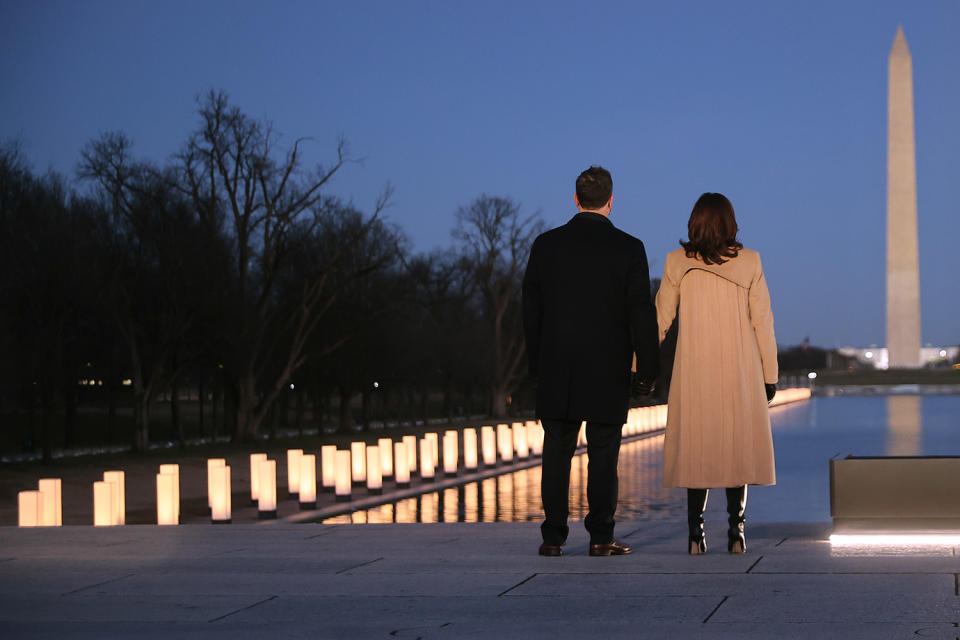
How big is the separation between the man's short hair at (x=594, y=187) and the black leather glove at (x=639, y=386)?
2.96ft

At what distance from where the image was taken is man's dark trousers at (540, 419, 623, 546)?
7137 mm

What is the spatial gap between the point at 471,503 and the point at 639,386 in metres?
11.8

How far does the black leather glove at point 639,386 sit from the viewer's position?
6.99 meters

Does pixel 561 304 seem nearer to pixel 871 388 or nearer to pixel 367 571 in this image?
pixel 367 571

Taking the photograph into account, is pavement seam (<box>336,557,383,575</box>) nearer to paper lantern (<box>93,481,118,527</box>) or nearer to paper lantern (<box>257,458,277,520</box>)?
paper lantern (<box>93,481,118,527</box>)

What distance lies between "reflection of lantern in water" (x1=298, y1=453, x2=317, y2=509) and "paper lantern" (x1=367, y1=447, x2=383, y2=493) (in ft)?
7.45

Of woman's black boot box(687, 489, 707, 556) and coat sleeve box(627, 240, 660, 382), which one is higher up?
coat sleeve box(627, 240, 660, 382)

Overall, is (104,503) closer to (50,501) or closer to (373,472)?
(50,501)

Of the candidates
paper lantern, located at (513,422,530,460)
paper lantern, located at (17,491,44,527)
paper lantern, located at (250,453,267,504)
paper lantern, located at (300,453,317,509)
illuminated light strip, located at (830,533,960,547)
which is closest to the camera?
illuminated light strip, located at (830,533,960,547)

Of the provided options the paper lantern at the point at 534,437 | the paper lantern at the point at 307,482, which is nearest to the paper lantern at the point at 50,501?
the paper lantern at the point at 307,482

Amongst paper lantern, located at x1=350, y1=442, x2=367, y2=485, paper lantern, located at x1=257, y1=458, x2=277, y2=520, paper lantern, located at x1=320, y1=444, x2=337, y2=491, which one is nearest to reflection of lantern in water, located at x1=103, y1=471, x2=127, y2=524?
paper lantern, located at x1=257, y1=458, x2=277, y2=520

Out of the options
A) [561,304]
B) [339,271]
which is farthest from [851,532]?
[339,271]

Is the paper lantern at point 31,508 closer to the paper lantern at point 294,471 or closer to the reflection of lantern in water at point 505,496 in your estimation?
the paper lantern at point 294,471

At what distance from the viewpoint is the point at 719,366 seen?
279 inches
